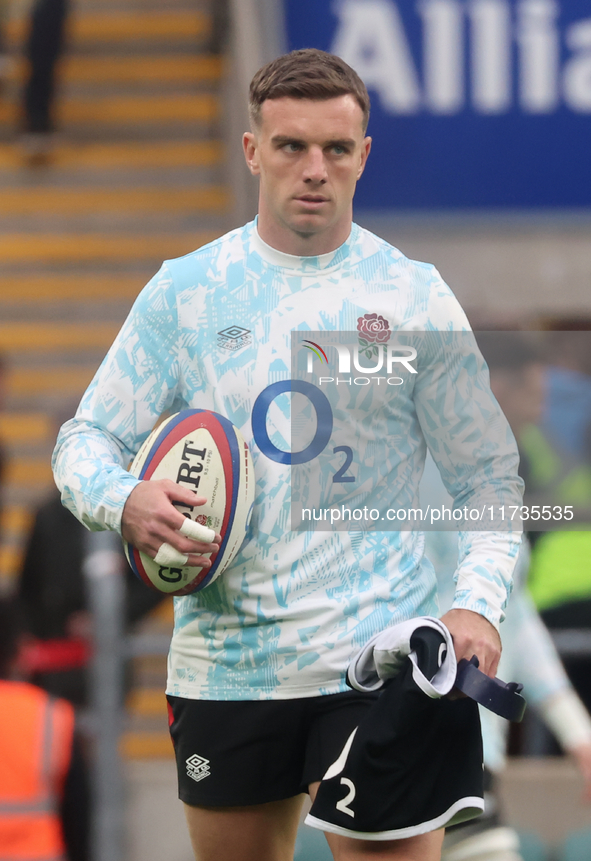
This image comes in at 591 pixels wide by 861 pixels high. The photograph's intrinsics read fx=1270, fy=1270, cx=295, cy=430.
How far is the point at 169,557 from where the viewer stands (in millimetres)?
2531

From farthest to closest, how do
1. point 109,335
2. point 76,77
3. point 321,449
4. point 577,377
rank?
point 76,77, point 109,335, point 577,377, point 321,449

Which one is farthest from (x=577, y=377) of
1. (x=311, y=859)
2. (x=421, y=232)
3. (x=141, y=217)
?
(x=141, y=217)

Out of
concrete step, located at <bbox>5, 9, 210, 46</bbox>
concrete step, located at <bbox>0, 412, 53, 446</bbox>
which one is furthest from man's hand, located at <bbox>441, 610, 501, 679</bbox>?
concrete step, located at <bbox>5, 9, 210, 46</bbox>

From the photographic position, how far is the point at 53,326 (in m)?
8.98

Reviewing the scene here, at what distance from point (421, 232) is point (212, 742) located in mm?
5151

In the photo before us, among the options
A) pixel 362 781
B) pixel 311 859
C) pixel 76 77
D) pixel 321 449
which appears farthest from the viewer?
pixel 76 77

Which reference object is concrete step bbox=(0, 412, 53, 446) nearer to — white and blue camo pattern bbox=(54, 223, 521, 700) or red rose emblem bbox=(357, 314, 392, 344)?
white and blue camo pattern bbox=(54, 223, 521, 700)

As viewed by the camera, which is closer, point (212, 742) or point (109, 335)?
point (212, 742)

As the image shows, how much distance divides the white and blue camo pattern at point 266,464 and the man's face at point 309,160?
10cm

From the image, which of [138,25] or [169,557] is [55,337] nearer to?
[138,25]

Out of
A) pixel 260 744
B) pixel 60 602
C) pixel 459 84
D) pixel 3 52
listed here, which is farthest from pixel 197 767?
pixel 3 52

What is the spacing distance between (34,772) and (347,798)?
1541 millimetres

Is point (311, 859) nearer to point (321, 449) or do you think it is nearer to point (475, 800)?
point (475, 800)

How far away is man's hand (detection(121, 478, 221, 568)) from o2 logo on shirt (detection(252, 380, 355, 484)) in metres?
0.23
